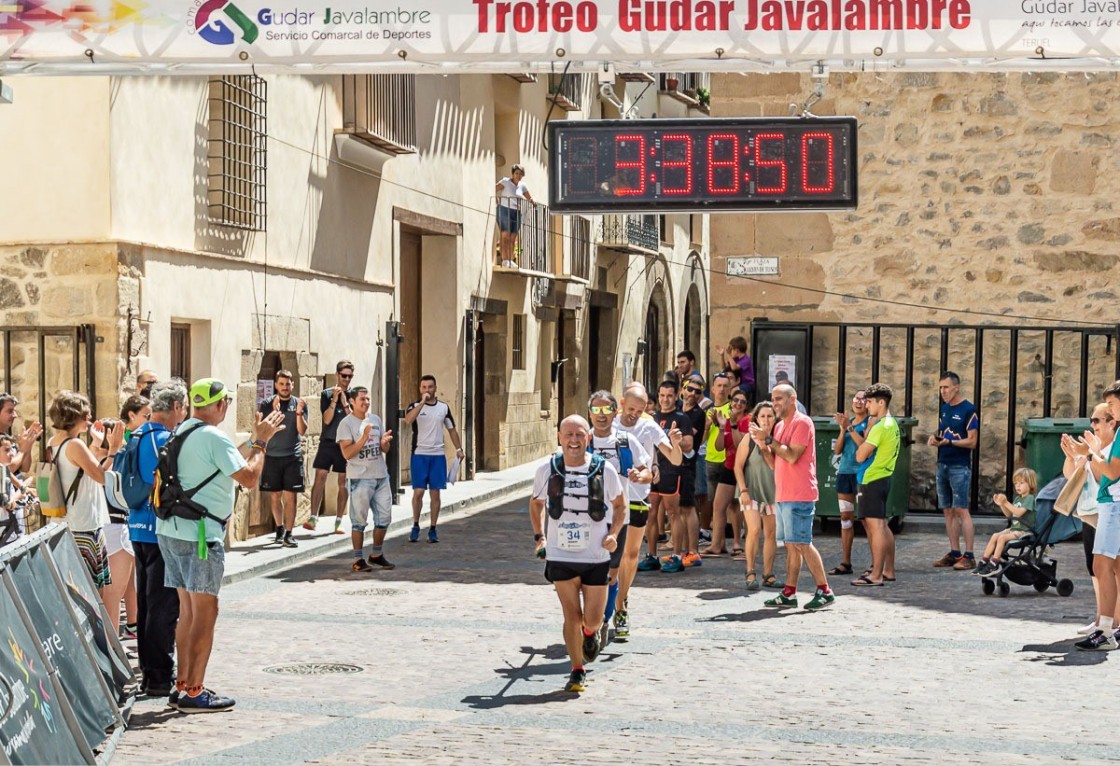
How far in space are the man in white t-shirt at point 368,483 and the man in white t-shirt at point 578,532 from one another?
5.75 metres

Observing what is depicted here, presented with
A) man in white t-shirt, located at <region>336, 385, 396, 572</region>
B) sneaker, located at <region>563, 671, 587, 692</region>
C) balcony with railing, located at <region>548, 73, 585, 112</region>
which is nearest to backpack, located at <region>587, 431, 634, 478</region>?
sneaker, located at <region>563, 671, 587, 692</region>

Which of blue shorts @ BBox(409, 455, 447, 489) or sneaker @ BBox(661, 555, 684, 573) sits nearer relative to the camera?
sneaker @ BBox(661, 555, 684, 573)

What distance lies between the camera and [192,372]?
16750mm

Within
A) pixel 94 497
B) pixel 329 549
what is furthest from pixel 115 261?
pixel 94 497

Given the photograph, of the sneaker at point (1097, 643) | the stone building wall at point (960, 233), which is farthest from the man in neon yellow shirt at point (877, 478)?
the stone building wall at point (960, 233)

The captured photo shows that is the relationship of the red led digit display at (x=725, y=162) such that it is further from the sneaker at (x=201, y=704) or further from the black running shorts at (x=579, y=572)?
the sneaker at (x=201, y=704)

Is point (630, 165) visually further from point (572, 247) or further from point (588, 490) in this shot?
point (572, 247)

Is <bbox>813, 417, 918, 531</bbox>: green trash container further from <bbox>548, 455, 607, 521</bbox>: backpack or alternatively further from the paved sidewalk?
<bbox>548, 455, 607, 521</bbox>: backpack

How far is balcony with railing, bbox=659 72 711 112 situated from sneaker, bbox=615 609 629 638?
85.8 feet

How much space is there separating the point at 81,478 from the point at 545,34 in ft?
12.7

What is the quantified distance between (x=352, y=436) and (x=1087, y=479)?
673 centimetres

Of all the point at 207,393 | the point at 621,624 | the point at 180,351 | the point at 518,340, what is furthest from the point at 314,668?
the point at 518,340

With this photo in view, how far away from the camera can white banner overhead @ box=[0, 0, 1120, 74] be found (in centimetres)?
1038

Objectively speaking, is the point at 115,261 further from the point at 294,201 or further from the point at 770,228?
the point at 770,228
